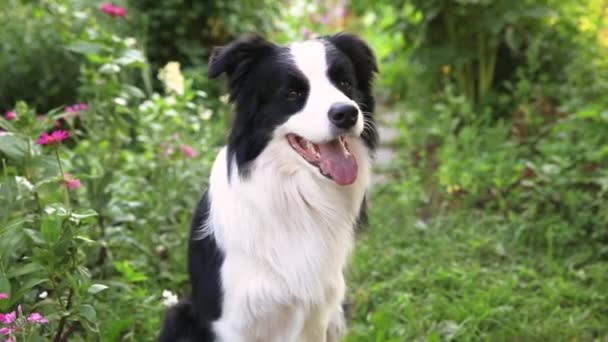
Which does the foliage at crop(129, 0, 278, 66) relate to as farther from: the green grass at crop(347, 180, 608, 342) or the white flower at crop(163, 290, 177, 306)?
the white flower at crop(163, 290, 177, 306)

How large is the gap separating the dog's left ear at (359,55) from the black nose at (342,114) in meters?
0.36

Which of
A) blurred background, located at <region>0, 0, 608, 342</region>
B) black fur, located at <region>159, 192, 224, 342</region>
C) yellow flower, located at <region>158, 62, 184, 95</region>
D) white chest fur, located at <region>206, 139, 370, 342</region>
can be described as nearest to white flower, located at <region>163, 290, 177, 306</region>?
blurred background, located at <region>0, 0, 608, 342</region>

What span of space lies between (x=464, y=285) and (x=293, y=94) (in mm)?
1646

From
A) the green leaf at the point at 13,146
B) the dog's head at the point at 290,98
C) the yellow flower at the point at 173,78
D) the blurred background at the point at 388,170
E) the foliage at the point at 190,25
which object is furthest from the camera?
the foliage at the point at 190,25

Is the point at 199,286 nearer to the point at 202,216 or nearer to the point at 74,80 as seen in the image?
the point at 202,216

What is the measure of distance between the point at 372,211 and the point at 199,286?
2124mm

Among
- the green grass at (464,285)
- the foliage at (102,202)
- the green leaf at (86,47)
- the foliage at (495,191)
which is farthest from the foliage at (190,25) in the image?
the green leaf at (86,47)

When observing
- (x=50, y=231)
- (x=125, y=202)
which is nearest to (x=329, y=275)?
(x=50, y=231)

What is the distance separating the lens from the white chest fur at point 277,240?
2.44 metres

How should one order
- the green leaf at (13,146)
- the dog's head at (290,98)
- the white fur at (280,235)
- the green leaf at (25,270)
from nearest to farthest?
A: 1. the green leaf at (25,270)
2. the dog's head at (290,98)
3. the white fur at (280,235)
4. the green leaf at (13,146)

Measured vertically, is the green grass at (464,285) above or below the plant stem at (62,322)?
below

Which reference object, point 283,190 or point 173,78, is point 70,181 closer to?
point 283,190

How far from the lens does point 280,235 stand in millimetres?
2479

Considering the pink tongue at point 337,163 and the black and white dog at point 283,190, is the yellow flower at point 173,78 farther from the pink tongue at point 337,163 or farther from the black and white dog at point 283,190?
the pink tongue at point 337,163
